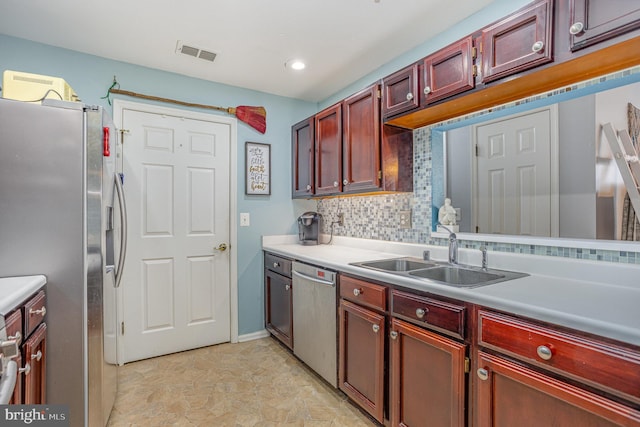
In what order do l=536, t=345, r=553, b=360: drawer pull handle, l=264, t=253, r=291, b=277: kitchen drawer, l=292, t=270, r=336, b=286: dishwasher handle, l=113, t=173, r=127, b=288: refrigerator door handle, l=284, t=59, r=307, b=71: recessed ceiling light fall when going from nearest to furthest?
l=536, t=345, r=553, b=360: drawer pull handle < l=113, t=173, r=127, b=288: refrigerator door handle < l=292, t=270, r=336, b=286: dishwasher handle < l=284, t=59, r=307, b=71: recessed ceiling light < l=264, t=253, r=291, b=277: kitchen drawer

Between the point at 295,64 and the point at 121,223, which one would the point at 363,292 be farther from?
the point at 295,64

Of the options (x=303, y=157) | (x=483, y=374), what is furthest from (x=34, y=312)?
(x=303, y=157)

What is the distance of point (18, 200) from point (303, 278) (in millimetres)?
1634

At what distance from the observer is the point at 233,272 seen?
9.76 feet

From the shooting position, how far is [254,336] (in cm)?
306

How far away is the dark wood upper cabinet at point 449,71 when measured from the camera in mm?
1555

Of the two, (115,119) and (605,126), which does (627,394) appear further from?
(115,119)

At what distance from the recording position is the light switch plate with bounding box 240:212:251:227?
302cm

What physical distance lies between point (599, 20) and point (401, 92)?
3.13ft

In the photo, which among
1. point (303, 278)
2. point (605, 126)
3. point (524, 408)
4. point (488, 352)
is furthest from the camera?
point (303, 278)

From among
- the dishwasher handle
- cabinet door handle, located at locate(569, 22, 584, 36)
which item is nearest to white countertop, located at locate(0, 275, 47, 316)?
the dishwasher handle

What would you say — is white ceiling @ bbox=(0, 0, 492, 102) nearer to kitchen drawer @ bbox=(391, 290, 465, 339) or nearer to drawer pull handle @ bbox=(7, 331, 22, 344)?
kitchen drawer @ bbox=(391, 290, 465, 339)

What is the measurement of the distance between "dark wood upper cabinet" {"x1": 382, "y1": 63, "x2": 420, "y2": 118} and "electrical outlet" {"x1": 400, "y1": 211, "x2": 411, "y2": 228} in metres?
0.72

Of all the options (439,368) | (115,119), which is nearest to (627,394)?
(439,368)
